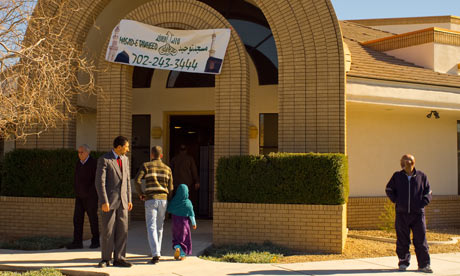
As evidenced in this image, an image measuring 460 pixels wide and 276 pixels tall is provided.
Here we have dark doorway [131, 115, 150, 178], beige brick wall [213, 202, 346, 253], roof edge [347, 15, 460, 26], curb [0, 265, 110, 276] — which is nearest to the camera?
curb [0, 265, 110, 276]

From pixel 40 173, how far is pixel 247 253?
4762 mm

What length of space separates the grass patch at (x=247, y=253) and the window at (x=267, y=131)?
4059 millimetres

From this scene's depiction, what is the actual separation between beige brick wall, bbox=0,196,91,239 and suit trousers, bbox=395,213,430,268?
5.93 m

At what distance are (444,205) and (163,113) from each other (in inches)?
300

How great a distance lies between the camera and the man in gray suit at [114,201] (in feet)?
25.1

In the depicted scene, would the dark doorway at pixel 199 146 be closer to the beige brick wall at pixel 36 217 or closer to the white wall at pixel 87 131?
the white wall at pixel 87 131

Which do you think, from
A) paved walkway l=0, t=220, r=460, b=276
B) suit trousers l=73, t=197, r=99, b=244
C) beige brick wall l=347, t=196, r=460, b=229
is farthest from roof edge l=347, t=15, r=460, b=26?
suit trousers l=73, t=197, r=99, b=244

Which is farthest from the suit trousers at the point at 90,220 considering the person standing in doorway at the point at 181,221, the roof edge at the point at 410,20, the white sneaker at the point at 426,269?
the roof edge at the point at 410,20

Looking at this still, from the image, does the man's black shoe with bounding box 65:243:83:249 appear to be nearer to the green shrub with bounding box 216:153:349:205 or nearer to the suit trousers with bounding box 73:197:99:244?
the suit trousers with bounding box 73:197:99:244

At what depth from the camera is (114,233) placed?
25.7ft

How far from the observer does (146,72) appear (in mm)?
13945

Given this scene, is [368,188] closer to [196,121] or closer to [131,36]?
[196,121]

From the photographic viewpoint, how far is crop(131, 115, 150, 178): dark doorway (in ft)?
45.2

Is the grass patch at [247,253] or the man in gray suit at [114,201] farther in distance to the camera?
the grass patch at [247,253]
